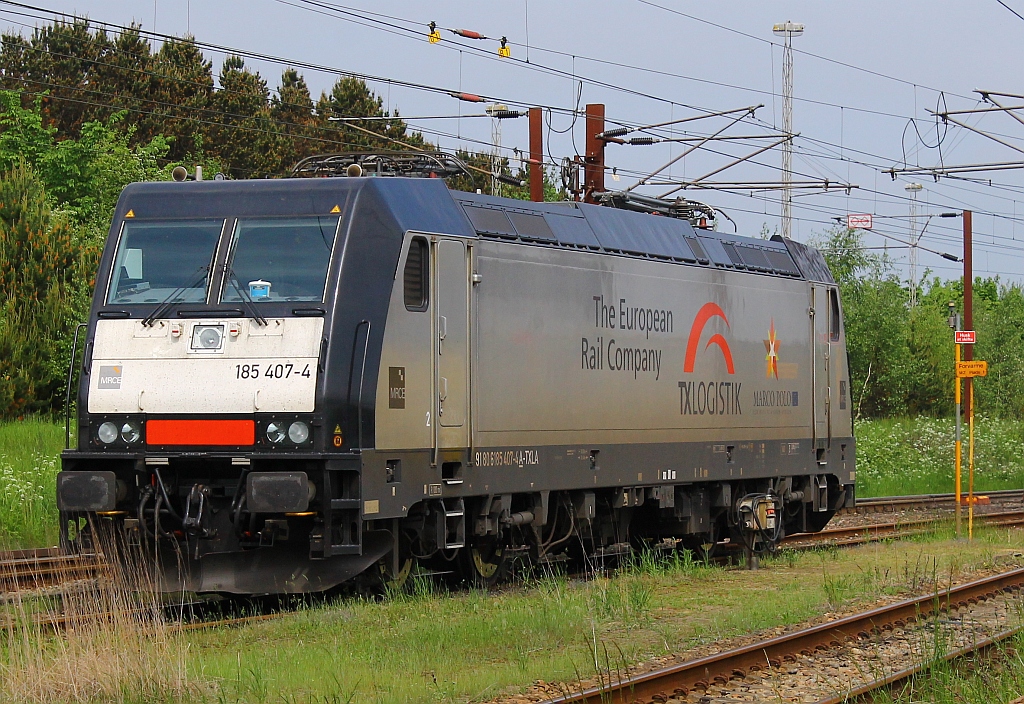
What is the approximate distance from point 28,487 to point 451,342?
305 inches

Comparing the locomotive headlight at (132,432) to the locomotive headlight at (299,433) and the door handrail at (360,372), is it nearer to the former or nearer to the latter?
the locomotive headlight at (299,433)

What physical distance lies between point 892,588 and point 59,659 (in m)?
8.39

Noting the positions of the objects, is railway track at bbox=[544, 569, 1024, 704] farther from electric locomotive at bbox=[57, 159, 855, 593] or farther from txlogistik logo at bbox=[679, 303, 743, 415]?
txlogistik logo at bbox=[679, 303, 743, 415]

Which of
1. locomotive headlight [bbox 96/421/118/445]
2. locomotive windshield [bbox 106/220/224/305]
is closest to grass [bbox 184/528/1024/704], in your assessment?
locomotive headlight [bbox 96/421/118/445]

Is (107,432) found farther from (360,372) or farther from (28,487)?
(28,487)

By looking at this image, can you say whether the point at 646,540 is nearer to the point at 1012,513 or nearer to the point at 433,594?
the point at 433,594

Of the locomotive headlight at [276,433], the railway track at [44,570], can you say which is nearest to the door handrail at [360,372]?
the locomotive headlight at [276,433]

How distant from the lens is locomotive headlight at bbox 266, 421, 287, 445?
11.4 meters

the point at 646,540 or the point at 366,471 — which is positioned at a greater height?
the point at 366,471

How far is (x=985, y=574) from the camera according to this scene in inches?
612

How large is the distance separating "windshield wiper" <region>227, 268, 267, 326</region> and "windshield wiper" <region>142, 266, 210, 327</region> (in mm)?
221

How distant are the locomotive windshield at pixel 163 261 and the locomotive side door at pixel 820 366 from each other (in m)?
9.10

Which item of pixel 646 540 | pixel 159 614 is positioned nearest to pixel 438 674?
pixel 159 614

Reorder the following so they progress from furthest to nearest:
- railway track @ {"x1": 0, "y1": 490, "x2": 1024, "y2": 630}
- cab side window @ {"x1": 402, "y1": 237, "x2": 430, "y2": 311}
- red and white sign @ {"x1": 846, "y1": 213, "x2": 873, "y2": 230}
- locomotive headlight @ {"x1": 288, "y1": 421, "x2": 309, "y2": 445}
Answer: red and white sign @ {"x1": 846, "y1": 213, "x2": 873, "y2": 230} → cab side window @ {"x1": 402, "y1": 237, "x2": 430, "y2": 311} → railway track @ {"x1": 0, "y1": 490, "x2": 1024, "y2": 630} → locomotive headlight @ {"x1": 288, "y1": 421, "x2": 309, "y2": 445}
